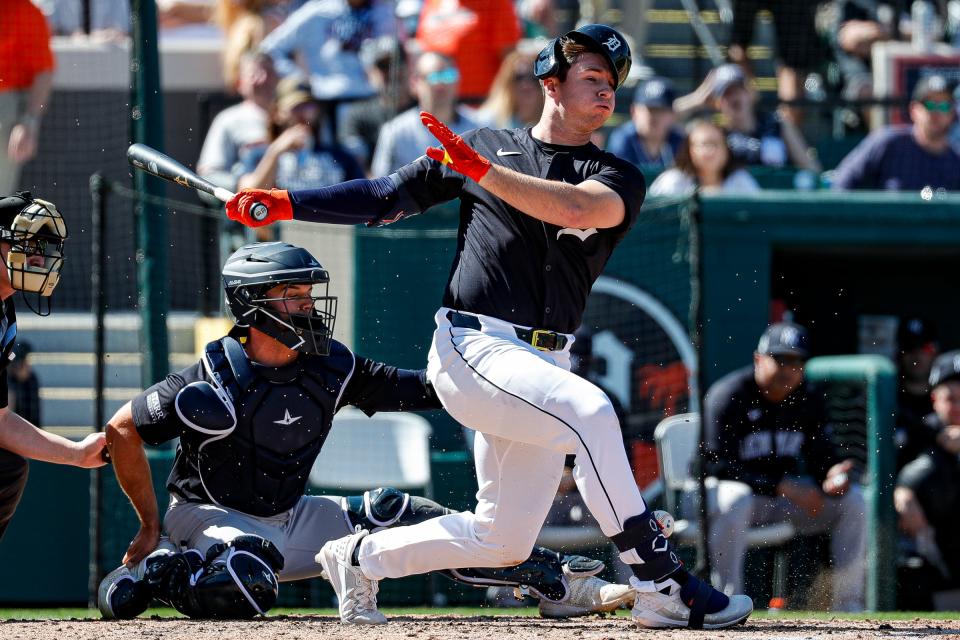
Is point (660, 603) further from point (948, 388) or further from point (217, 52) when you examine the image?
point (217, 52)

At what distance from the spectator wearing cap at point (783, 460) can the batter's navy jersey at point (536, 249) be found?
9.59ft

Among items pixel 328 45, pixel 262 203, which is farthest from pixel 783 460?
pixel 328 45

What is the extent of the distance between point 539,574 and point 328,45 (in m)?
5.31

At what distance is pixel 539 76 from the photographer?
15.5ft

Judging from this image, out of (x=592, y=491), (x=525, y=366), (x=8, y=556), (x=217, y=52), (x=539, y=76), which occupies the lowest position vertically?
(x=8, y=556)

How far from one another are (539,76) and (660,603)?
5.47 ft

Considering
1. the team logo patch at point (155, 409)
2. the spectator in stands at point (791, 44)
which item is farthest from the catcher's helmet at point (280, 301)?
the spectator in stands at point (791, 44)

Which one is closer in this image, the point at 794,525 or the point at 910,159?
the point at 794,525

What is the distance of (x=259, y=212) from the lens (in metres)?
4.54

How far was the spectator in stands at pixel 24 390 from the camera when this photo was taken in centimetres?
801

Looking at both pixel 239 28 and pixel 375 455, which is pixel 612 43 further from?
pixel 239 28

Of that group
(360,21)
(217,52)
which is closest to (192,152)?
(217,52)

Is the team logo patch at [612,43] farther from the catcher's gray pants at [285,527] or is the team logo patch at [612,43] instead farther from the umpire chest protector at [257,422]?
the catcher's gray pants at [285,527]

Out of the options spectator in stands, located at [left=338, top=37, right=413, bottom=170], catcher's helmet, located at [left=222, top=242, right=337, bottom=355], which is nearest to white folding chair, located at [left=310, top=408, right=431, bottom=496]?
spectator in stands, located at [left=338, top=37, right=413, bottom=170]
